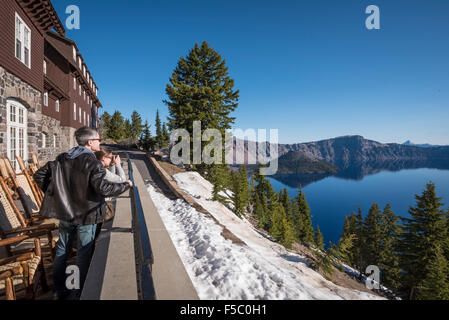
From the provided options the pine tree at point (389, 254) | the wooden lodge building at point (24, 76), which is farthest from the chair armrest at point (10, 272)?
the pine tree at point (389, 254)

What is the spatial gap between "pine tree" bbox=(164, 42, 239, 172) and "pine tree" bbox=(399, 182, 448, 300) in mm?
27491

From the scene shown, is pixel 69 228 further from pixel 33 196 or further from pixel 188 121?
pixel 188 121

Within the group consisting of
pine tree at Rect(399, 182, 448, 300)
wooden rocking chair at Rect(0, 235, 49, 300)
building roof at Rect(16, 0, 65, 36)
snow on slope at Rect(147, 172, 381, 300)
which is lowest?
pine tree at Rect(399, 182, 448, 300)

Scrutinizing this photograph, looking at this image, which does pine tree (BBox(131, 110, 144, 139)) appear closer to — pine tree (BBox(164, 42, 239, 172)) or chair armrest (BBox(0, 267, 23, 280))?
pine tree (BBox(164, 42, 239, 172))

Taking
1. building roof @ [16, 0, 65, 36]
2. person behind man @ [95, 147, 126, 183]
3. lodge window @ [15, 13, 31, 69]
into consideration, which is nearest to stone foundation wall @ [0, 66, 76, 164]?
lodge window @ [15, 13, 31, 69]

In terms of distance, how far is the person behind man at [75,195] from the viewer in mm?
2736

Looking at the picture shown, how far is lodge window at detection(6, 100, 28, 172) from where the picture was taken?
887 cm

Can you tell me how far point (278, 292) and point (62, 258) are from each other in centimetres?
334

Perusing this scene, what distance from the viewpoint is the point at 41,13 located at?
11.3m

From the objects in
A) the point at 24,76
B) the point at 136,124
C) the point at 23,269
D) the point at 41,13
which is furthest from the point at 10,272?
the point at 136,124

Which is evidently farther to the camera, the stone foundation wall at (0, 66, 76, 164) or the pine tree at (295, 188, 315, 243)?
the pine tree at (295, 188, 315, 243)

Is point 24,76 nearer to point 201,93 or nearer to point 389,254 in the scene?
point 201,93

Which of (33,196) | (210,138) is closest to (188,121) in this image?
(210,138)

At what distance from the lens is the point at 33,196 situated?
554cm
